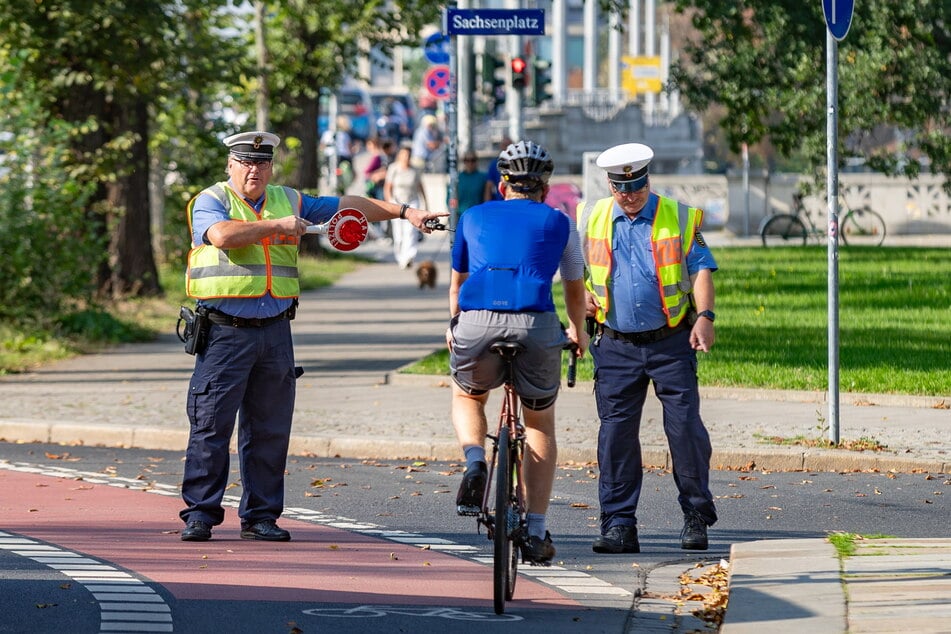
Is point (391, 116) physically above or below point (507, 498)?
above

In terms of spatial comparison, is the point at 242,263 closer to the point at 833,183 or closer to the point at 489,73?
the point at 833,183

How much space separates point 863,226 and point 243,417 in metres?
26.0

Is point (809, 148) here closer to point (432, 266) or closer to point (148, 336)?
point (432, 266)

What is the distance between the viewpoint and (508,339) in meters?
6.77

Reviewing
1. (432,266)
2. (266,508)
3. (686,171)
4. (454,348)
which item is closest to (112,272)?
(432,266)

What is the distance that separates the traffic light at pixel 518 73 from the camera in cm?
2933

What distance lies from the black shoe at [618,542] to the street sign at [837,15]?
→ 3919mm

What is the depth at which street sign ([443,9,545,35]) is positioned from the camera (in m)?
13.8

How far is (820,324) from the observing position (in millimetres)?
17250

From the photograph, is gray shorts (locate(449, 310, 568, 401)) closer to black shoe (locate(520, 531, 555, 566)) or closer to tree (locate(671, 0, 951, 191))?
black shoe (locate(520, 531, 555, 566))

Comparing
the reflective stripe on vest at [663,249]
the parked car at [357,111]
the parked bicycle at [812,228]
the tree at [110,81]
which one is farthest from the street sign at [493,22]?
the parked car at [357,111]

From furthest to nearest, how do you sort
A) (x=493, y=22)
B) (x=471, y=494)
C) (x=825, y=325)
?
(x=825, y=325)
(x=493, y=22)
(x=471, y=494)

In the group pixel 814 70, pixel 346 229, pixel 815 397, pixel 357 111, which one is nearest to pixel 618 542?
pixel 346 229

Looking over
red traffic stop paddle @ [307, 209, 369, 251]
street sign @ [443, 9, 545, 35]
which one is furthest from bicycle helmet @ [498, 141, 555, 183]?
street sign @ [443, 9, 545, 35]
